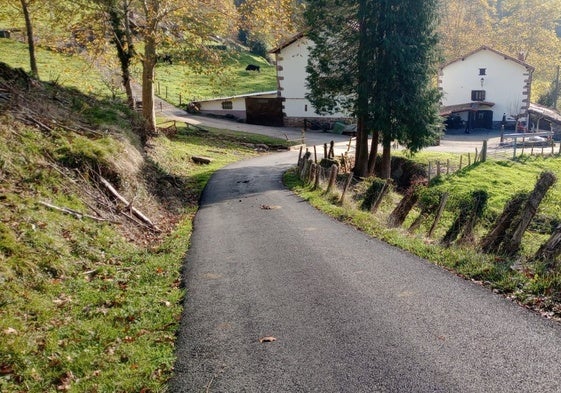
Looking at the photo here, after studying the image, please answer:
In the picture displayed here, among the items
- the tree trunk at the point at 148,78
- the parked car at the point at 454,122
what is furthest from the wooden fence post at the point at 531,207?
the parked car at the point at 454,122

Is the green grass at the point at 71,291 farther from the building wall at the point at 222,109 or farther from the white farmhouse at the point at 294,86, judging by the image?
the building wall at the point at 222,109

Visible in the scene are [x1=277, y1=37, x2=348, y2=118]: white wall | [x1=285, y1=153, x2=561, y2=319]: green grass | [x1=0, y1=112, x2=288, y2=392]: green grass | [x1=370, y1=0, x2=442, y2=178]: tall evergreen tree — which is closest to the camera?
[x1=0, y1=112, x2=288, y2=392]: green grass

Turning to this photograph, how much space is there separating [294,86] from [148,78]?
22.7m

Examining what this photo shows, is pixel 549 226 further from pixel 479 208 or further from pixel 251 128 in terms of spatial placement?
pixel 251 128

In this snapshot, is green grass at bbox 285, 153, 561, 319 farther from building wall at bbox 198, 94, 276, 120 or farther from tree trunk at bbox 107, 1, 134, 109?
building wall at bbox 198, 94, 276, 120

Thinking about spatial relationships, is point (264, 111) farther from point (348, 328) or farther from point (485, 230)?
point (348, 328)

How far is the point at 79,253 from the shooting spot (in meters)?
8.59

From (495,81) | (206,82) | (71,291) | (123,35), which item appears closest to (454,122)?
(495,81)

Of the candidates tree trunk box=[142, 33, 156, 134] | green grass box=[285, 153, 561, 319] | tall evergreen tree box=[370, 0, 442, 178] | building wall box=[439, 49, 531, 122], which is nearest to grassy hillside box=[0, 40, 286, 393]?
green grass box=[285, 153, 561, 319]

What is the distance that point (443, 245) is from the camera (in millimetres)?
10203

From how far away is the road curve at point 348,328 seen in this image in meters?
5.21

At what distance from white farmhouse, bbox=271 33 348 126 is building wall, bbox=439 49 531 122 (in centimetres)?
1708

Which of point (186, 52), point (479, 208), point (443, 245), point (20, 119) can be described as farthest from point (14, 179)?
point (186, 52)

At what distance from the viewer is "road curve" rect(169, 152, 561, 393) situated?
521 cm
